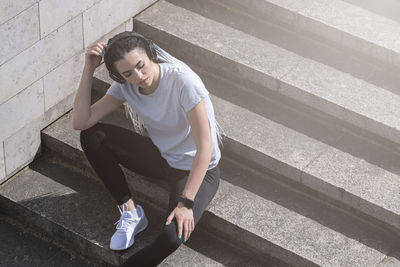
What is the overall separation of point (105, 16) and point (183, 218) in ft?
6.85

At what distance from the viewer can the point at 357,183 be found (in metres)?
5.88

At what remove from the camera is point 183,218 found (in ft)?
17.4

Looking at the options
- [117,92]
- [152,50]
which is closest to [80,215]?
[117,92]

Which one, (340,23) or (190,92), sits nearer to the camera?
(190,92)

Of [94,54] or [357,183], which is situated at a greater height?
[94,54]


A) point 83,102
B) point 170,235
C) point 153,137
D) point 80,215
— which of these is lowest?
point 80,215

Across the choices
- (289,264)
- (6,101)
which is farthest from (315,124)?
(6,101)

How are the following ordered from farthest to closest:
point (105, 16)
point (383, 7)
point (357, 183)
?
point (383, 7) → point (105, 16) → point (357, 183)

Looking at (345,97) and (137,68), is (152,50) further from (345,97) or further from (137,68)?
(345,97)

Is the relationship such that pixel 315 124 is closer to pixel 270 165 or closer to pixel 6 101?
pixel 270 165

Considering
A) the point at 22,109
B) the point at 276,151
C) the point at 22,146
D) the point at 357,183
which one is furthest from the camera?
the point at 22,146

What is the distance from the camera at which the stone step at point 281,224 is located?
5.69 m

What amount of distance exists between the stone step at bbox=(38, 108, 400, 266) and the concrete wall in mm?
838

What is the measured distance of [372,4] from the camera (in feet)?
23.2
